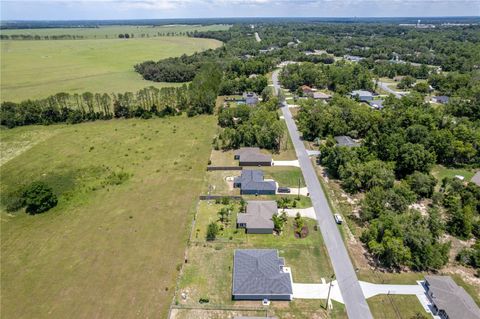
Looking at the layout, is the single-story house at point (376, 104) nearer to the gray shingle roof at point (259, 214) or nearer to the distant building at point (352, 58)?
the gray shingle roof at point (259, 214)

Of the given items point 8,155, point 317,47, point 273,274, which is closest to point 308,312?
point 273,274

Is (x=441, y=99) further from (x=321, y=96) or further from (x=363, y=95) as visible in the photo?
(x=321, y=96)

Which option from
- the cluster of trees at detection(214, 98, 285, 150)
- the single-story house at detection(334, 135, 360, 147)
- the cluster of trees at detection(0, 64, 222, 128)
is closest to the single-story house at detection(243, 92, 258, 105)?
the cluster of trees at detection(0, 64, 222, 128)

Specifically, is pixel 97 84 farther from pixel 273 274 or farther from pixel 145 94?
pixel 273 274

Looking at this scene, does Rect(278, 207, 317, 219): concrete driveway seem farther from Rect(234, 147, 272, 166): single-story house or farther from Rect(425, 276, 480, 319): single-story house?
Rect(425, 276, 480, 319): single-story house

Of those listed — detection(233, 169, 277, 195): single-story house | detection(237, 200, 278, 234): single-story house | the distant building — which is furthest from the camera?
the distant building

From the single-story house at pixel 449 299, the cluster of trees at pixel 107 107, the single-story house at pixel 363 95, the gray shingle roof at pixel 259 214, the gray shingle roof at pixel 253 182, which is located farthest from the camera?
the single-story house at pixel 363 95

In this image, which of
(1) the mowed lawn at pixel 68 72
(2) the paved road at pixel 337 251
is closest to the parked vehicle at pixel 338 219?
(2) the paved road at pixel 337 251
